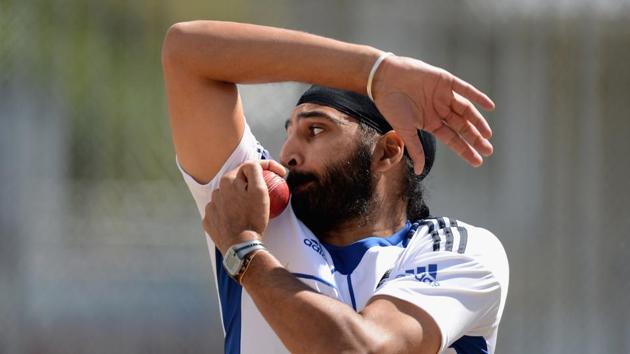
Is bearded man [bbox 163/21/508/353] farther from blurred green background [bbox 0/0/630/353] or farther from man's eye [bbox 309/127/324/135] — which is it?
blurred green background [bbox 0/0/630/353]

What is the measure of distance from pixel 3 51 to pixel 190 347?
5.55ft

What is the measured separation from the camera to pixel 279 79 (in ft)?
8.29

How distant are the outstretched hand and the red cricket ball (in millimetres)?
381

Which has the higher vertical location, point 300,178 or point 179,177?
point 300,178

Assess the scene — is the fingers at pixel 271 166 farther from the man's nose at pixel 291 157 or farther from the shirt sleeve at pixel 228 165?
the man's nose at pixel 291 157

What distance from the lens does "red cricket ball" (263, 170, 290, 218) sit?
2555 mm

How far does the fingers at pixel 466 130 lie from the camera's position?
2334 millimetres

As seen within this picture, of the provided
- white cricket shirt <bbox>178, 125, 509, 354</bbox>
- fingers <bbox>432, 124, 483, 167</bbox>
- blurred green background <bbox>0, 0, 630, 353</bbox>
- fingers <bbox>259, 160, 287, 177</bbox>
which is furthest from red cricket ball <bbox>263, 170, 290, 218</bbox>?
blurred green background <bbox>0, 0, 630, 353</bbox>

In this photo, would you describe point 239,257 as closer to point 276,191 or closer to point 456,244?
point 276,191

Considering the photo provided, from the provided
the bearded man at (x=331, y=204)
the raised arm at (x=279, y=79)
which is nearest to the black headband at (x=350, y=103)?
the bearded man at (x=331, y=204)

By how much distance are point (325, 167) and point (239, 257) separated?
22.9 inches

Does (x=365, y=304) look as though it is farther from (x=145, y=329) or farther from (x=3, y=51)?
(x=3, y=51)

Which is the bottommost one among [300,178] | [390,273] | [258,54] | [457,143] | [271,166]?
[390,273]

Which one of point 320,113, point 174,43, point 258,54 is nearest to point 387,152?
point 320,113
